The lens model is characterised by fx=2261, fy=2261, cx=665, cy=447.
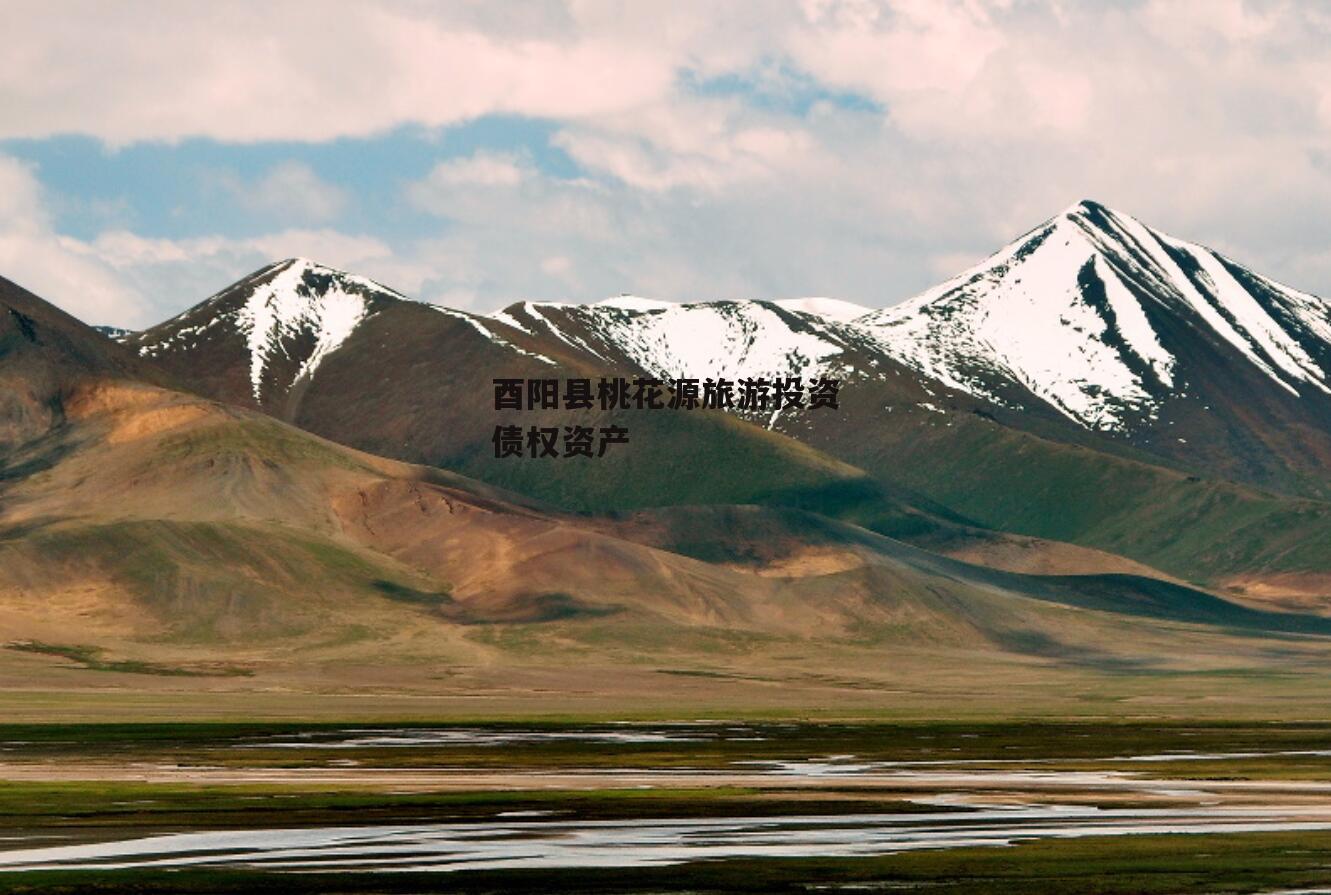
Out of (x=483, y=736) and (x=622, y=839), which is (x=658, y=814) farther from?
(x=483, y=736)

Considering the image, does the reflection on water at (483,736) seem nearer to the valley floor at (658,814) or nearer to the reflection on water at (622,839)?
the valley floor at (658,814)

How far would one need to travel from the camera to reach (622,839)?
68.3 m

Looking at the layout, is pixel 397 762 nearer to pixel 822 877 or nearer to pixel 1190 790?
pixel 1190 790

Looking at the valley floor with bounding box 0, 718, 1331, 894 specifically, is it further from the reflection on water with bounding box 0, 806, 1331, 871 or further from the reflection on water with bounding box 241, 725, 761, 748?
the reflection on water with bounding box 241, 725, 761, 748

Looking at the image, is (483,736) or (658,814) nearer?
(658,814)

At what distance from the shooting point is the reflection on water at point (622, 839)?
62438mm

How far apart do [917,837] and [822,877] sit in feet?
34.6

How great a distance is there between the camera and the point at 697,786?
292 ft

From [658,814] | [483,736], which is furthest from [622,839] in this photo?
[483,736]

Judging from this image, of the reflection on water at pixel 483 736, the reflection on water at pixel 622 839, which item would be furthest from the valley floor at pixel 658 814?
the reflection on water at pixel 483 736

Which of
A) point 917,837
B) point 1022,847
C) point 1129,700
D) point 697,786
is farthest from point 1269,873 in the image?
point 1129,700

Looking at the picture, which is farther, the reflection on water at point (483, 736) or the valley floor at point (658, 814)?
the reflection on water at point (483, 736)

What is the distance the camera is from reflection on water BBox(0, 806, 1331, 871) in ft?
205

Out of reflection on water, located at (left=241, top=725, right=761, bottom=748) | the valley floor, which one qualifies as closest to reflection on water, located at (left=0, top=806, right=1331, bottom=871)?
the valley floor
